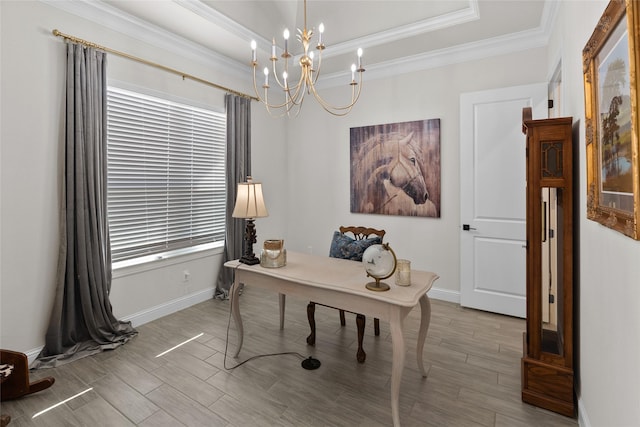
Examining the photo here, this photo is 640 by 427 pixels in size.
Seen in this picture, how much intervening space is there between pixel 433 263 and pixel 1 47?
172 inches

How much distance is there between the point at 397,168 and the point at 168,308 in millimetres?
3133

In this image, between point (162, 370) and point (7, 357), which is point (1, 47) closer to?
point (7, 357)

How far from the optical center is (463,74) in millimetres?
3619

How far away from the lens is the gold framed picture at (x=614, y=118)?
3.36 feet

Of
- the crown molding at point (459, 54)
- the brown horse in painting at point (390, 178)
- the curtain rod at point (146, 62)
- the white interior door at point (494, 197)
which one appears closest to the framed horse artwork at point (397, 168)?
the brown horse in painting at point (390, 178)

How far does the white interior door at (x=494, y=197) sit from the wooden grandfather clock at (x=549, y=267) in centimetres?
136

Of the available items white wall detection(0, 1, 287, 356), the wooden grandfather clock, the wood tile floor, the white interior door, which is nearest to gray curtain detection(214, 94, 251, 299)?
the wood tile floor

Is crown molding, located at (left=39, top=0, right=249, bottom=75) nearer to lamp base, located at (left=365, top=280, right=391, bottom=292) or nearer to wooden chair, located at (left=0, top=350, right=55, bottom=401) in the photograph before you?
wooden chair, located at (left=0, top=350, right=55, bottom=401)

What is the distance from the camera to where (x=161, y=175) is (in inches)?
131

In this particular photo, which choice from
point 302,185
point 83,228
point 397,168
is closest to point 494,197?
point 397,168

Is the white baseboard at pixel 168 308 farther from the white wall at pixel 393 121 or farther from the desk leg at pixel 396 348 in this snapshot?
the desk leg at pixel 396 348

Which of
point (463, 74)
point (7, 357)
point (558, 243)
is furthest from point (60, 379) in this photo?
point (463, 74)

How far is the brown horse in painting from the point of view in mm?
3906

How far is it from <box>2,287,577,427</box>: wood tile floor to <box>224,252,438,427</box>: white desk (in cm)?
25
